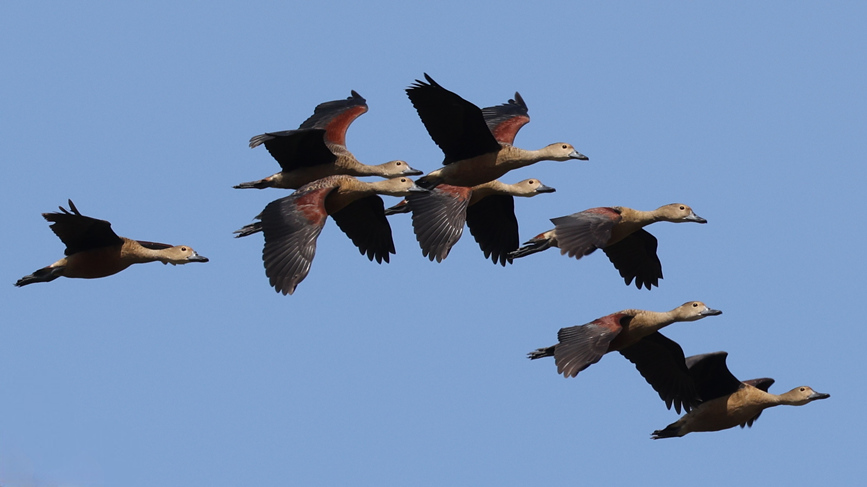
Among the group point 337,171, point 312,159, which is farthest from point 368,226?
point 312,159

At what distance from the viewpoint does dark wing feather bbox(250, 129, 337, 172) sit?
25.7 m

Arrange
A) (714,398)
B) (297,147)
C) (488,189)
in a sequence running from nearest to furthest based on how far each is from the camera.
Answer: (714,398)
(297,147)
(488,189)

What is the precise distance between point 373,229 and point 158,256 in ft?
13.0

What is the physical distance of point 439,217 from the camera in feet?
82.2

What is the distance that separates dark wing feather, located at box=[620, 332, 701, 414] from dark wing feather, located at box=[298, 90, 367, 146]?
20.2ft

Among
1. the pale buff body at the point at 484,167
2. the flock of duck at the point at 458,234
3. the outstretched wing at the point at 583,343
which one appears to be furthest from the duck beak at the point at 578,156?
the outstretched wing at the point at 583,343

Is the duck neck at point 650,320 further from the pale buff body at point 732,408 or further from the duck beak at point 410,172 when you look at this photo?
the duck beak at point 410,172

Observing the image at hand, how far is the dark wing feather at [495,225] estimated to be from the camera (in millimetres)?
27625

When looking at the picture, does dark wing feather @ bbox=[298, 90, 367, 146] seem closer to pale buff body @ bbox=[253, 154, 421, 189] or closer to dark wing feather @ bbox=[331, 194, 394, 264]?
pale buff body @ bbox=[253, 154, 421, 189]

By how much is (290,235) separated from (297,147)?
2741 millimetres

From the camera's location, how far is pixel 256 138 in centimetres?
2566

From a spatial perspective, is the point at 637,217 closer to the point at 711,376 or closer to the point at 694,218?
the point at 694,218

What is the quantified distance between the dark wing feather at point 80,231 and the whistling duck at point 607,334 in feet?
20.9

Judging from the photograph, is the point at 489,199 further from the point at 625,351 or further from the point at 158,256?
the point at 158,256
